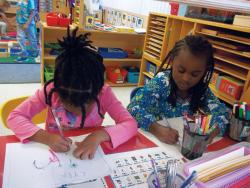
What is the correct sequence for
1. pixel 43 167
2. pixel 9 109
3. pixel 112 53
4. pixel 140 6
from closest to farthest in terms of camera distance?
pixel 43 167 → pixel 9 109 → pixel 112 53 → pixel 140 6

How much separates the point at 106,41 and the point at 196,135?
2555mm

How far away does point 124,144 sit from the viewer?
809mm

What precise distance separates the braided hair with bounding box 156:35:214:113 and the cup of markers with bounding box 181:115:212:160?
1.12ft

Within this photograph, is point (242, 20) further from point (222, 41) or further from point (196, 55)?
point (196, 55)

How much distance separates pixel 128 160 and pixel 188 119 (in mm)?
220

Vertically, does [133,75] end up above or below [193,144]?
below

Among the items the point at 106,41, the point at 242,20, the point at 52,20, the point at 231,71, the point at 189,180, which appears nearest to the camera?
the point at 189,180

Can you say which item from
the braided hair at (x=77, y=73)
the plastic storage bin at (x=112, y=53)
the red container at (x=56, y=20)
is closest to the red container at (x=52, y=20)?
the red container at (x=56, y=20)

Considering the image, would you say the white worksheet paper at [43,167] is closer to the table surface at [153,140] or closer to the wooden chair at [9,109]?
the table surface at [153,140]

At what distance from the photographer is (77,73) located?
29.3 inches

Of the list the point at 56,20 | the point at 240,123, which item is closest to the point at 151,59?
the point at 56,20

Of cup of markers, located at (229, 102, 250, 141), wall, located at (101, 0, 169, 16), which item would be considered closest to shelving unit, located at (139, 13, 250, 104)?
wall, located at (101, 0, 169, 16)

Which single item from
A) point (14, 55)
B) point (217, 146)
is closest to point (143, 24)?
point (14, 55)

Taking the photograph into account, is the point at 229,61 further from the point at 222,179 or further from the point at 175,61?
the point at 222,179
